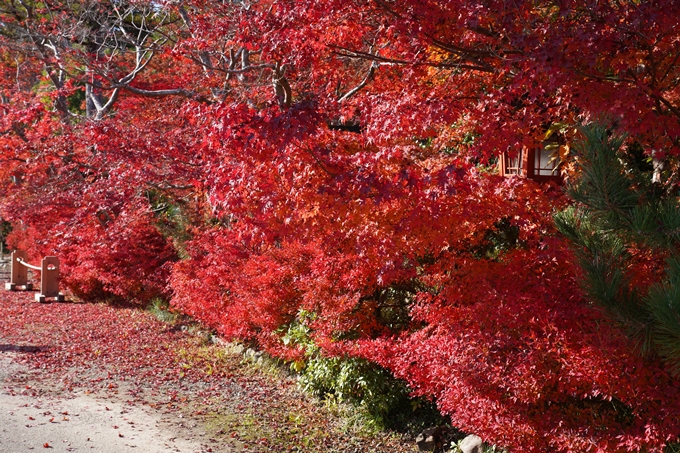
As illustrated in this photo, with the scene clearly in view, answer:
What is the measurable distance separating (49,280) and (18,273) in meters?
3.59

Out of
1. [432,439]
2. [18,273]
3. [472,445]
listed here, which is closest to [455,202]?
[472,445]

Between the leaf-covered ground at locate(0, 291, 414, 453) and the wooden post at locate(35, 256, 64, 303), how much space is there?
2.59 metres

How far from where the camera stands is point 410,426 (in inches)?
293

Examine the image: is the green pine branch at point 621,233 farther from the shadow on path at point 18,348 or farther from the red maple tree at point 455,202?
the shadow on path at point 18,348

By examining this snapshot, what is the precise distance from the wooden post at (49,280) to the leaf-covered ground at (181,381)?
2.59 metres

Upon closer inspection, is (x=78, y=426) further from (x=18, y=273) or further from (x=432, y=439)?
(x=18, y=273)

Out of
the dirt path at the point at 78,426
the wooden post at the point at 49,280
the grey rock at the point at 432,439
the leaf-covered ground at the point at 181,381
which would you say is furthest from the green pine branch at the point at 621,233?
the wooden post at the point at 49,280

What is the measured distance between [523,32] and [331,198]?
226 cm

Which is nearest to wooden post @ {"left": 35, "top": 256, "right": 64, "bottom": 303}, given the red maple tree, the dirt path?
the dirt path

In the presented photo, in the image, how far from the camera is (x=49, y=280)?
17656mm

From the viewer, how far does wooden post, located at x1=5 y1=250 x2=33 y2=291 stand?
20062 mm

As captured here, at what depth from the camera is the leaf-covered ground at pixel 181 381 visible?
24.2 feet

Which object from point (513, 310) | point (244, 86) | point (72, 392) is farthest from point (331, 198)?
point (244, 86)

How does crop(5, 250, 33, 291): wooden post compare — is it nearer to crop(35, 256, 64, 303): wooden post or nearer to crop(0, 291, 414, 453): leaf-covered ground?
crop(35, 256, 64, 303): wooden post
